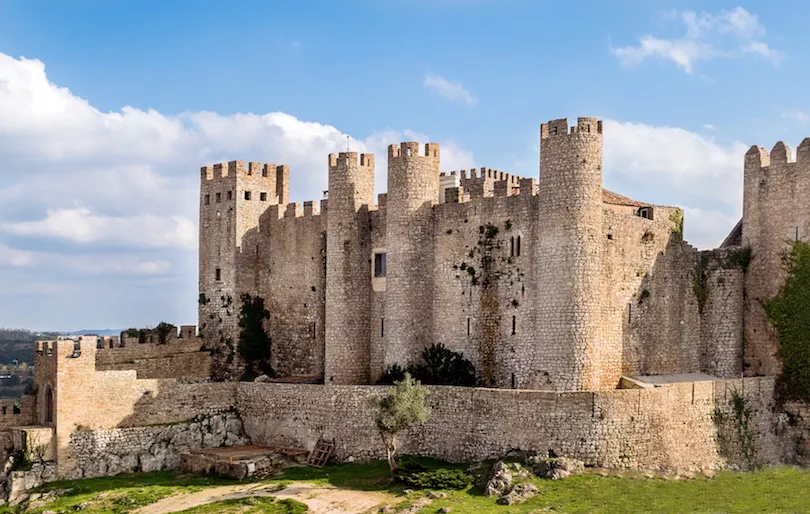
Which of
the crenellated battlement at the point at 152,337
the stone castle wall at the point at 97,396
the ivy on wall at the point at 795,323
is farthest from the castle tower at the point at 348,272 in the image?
the ivy on wall at the point at 795,323

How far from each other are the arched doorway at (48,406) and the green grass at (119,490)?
10.2ft

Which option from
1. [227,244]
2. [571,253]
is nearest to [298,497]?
[571,253]

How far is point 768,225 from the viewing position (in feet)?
125

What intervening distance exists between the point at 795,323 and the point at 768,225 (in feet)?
13.0

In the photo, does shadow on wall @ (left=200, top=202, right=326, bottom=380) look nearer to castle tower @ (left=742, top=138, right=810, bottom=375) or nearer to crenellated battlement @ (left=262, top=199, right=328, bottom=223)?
crenellated battlement @ (left=262, top=199, right=328, bottom=223)

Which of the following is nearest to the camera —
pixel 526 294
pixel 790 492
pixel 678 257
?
pixel 790 492

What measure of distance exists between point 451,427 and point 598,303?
683cm

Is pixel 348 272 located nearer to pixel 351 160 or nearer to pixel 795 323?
pixel 351 160

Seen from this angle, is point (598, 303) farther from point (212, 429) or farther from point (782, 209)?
point (212, 429)

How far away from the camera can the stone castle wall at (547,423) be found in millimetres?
32156

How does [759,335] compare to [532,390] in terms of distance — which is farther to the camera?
[759,335]

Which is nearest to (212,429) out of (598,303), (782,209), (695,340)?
(598,303)

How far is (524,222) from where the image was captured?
122 feet

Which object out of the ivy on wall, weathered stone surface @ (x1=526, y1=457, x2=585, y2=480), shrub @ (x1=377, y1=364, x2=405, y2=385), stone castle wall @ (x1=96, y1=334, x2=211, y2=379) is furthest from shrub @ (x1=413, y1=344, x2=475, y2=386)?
stone castle wall @ (x1=96, y1=334, x2=211, y2=379)
